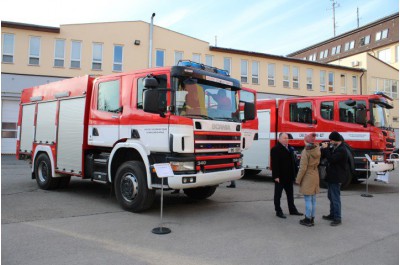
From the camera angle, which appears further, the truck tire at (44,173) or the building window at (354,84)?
the building window at (354,84)

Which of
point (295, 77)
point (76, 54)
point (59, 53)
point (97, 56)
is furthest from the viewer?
point (295, 77)

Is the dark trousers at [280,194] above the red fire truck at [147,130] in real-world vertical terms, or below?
below

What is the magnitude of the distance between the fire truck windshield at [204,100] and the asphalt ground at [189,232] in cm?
207

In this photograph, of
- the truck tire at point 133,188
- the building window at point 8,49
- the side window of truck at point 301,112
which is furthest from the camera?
the building window at point 8,49

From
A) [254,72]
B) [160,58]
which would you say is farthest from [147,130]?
[254,72]

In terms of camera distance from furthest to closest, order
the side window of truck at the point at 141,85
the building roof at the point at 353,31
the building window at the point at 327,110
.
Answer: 1. the building roof at the point at 353,31
2. the building window at the point at 327,110
3. the side window of truck at the point at 141,85

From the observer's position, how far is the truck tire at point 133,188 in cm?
676

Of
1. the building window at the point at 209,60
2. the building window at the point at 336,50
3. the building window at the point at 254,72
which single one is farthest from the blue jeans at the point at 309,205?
the building window at the point at 336,50

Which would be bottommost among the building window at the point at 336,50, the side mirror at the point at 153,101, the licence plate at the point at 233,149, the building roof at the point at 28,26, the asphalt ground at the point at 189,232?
the asphalt ground at the point at 189,232

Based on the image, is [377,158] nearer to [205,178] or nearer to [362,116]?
[362,116]

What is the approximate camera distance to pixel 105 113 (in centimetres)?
768

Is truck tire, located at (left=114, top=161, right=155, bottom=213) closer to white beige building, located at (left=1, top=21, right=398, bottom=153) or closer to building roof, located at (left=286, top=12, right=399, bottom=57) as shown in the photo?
white beige building, located at (left=1, top=21, right=398, bottom=153)

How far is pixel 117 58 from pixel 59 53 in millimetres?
3905

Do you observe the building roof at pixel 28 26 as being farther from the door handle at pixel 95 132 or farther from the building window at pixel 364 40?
the building window at pixel 364 40
